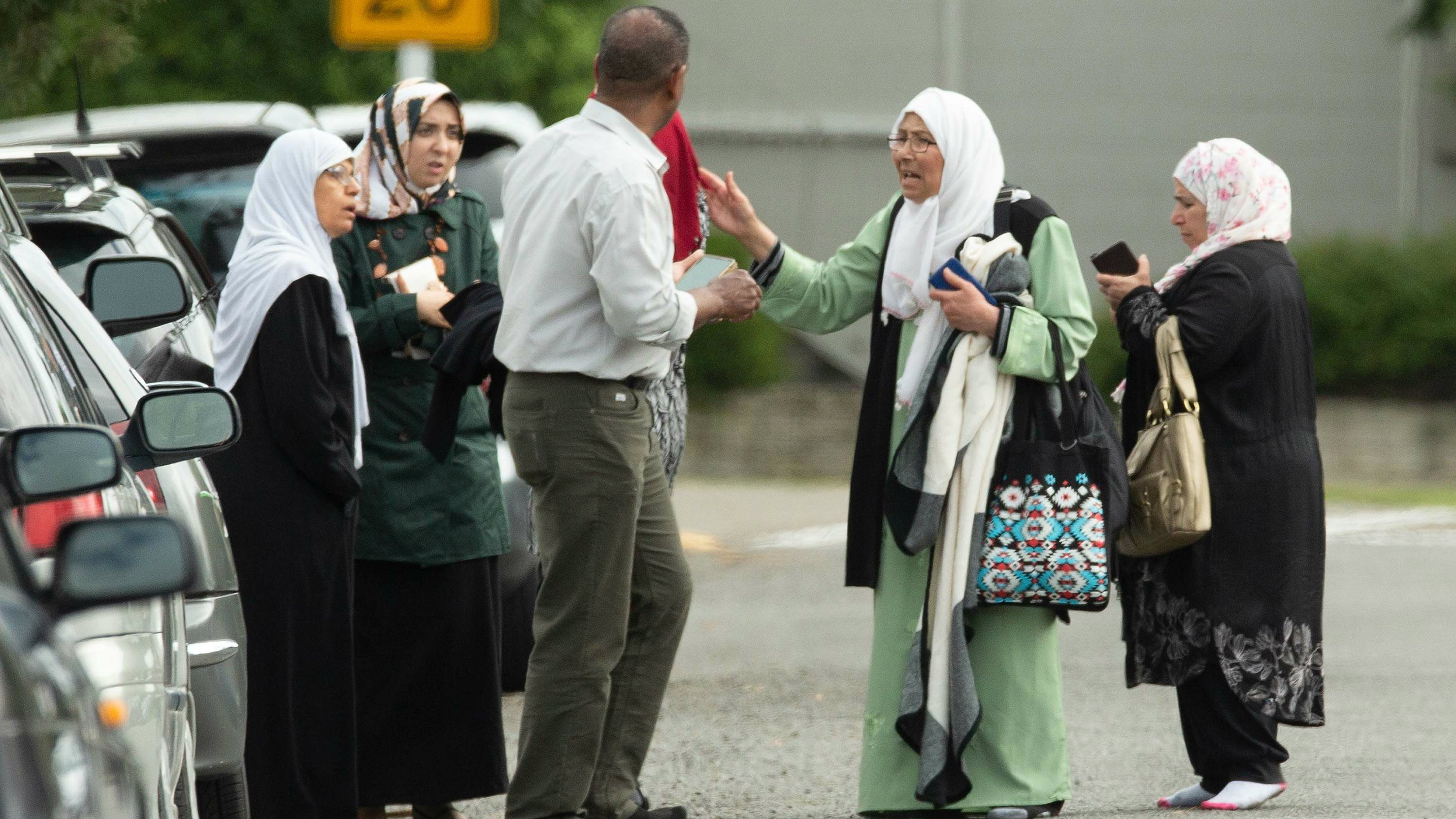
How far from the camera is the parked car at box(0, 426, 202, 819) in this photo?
2146 mm

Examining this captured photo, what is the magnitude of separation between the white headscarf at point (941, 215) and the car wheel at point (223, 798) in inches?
75.0

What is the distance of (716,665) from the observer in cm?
857

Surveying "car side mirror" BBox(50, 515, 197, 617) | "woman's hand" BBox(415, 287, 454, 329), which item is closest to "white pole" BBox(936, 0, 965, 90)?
"woman's hand" BBox(415, 287, 454, 329)

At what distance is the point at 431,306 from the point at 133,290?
0.74 metres

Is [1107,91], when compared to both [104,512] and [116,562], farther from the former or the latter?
[116,562]

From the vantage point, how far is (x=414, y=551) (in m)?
5.53

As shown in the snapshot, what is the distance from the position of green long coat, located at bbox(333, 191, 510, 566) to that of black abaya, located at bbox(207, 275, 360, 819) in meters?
0.26

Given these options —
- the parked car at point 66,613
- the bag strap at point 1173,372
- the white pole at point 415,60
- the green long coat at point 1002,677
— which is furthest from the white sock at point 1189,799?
the white pole at point 415,60

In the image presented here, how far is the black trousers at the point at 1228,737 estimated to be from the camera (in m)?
5.60

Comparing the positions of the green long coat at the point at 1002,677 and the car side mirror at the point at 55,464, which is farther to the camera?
the green long coat at the point at 1002,677

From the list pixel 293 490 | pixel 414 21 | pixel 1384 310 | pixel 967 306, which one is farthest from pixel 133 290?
pixel 1384 310

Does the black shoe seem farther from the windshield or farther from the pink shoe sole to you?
the windshield

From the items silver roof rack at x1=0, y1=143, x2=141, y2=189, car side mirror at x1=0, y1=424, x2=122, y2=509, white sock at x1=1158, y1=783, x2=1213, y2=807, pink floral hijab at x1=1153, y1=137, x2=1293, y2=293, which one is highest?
silver roof rack at x1=0, y1=143, x2=141, y2=189

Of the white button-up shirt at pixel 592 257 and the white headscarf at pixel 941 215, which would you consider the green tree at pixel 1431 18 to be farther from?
the white button-up shirt at pixel 592 257
